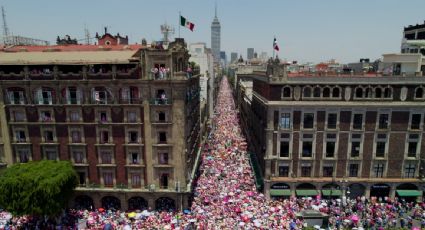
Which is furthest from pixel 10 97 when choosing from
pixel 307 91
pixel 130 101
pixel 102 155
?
pixel 307 91

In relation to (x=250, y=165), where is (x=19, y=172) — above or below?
above

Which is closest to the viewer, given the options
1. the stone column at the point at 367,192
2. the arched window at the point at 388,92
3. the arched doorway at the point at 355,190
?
the arched window at the point at 388,92

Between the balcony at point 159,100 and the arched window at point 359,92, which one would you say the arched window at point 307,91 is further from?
the balcony at point 159,100

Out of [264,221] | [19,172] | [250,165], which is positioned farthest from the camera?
[250,165]

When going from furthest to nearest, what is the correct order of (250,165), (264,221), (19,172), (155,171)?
(250,165) → (155,171) → (264,221) → (19,172)

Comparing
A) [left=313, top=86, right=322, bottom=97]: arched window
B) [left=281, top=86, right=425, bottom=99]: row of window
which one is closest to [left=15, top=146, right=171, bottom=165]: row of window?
[left=281, top=86, right=425, bottom=99]: row of window

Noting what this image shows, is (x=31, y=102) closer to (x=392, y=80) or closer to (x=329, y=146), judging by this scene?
(x=329, y=146)

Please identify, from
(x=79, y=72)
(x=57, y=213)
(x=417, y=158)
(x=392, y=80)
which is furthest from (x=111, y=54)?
(x=417, y=158)

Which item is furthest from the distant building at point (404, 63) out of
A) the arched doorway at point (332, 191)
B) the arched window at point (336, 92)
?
the arched doorway at point (332, 191)
